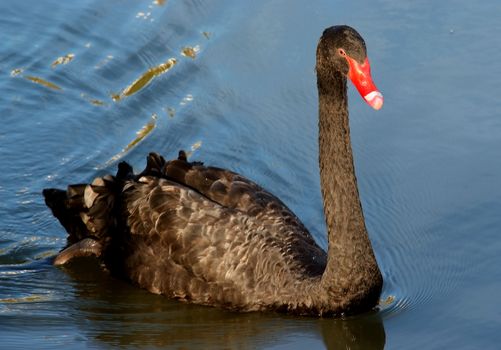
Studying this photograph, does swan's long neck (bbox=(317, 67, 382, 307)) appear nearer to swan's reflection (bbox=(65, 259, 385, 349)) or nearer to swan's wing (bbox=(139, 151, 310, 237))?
swan's reflection (bbox=(65, 259, 385, 349))

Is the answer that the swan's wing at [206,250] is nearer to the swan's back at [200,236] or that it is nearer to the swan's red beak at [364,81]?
the swan's back at [200,236]

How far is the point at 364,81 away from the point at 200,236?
5.40 ft

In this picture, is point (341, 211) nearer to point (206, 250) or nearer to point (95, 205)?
point (206, 250)

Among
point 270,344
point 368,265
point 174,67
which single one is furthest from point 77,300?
point 174,67

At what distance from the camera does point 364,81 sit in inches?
262

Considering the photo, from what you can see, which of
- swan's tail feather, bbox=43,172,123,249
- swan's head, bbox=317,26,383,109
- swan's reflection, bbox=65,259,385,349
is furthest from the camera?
swan's tail feather, bbox=43,172,123,249

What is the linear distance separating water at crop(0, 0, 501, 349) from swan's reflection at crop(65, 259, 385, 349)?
14mm

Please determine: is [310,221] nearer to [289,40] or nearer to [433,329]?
[433,329]

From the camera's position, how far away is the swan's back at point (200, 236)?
7.32m

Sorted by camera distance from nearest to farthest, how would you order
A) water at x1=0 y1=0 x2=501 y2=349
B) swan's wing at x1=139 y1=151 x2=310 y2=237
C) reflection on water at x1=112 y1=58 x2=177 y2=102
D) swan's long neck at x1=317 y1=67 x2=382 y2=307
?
swan's long neck at x1=317 y1=67 x2=382 y2=307 → water at x1=0 y1=0 x2=501 y2=349 → swan's wing at x1=139 y1=151 x2=310 y2=237 → reflection on water at x1=112 y1=58 x2=177 y2=102

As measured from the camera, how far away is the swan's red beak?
6543 millimetres

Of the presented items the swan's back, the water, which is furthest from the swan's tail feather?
the water

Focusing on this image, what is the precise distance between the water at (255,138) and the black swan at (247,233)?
0.15 m

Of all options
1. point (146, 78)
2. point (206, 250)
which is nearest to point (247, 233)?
point (206, 250)
